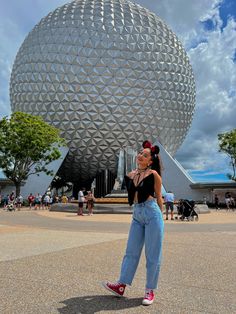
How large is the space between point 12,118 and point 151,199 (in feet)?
101

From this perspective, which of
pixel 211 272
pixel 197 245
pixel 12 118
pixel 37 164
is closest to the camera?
pixel 211 272

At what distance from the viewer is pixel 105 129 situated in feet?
126

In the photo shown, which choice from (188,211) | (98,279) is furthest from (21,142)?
(98,279)

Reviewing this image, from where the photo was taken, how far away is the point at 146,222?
4.31m

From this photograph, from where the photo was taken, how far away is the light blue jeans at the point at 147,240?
4.21 metres

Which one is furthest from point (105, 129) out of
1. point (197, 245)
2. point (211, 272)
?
point (211, 272)

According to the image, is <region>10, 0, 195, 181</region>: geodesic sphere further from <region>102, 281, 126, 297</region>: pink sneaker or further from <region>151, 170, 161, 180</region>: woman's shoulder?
<region>102, 281, 126, 297</region>: pink sneaker

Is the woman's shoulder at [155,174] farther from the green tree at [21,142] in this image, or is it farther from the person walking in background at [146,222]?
the green tree at [21,142]

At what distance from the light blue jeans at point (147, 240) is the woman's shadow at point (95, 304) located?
0.22 metres

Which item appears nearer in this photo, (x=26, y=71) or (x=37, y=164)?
(x=37, y=164)

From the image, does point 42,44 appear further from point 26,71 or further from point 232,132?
point 232,132

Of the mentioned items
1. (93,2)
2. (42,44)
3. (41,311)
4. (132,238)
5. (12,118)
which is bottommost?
(41,311)

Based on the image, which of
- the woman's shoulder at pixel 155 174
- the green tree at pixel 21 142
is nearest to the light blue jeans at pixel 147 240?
the woman's shoulder at pixel 155 174

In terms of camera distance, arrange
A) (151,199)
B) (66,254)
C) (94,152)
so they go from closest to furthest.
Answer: (151,199), (66,254), (94,152)
